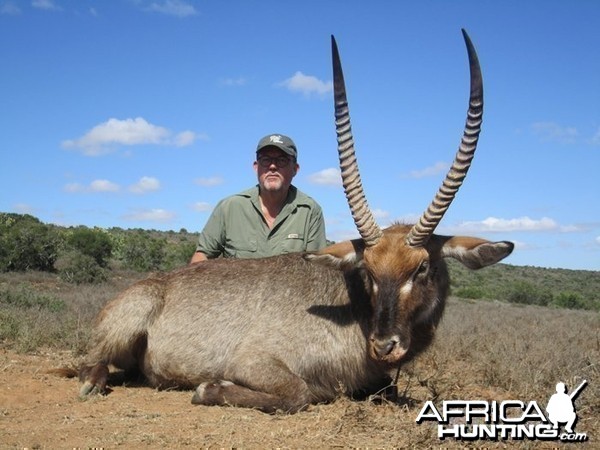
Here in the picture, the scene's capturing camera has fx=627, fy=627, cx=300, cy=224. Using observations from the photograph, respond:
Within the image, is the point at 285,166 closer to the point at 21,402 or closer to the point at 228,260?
the point at 228,260

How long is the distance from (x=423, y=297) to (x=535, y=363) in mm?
3530

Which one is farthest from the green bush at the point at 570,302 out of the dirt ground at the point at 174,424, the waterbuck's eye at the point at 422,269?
the dirt ground at the point at 174,424

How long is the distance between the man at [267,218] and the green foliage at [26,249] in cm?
1781

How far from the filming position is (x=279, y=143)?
8273mm

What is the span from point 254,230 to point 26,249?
19202 mm

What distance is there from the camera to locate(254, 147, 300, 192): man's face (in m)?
8.32

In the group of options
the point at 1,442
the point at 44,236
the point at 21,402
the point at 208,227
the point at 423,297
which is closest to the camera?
the point at 1,442

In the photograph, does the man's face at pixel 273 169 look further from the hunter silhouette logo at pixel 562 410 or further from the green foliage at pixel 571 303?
the green foliage at pixel 571 303

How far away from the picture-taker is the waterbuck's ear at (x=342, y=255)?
5.70 m

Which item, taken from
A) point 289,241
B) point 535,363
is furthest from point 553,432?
point 289,241

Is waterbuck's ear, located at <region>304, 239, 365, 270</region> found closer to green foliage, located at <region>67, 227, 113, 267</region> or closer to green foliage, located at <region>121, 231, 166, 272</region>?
green foliage, located at <region>67, 227, 113, 267</region>

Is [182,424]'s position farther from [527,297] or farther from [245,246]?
[527,297]

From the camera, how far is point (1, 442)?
4.33 meters

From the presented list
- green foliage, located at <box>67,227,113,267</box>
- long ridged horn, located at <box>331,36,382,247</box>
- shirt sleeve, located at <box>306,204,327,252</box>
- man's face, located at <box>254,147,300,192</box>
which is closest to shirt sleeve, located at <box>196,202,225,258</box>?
man's face, located at <box>254,147,300,192</box>
